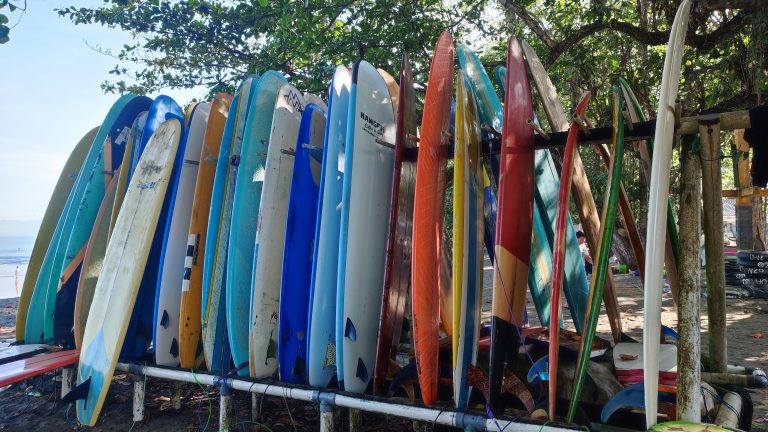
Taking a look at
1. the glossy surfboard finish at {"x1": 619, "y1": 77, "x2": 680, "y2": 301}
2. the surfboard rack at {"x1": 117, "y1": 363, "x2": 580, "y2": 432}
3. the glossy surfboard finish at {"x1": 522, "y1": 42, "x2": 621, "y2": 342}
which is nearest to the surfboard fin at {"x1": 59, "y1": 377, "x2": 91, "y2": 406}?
the surfboard rack at {"x1": 117, "y1": 363, "x2": 580, "y2": 432}

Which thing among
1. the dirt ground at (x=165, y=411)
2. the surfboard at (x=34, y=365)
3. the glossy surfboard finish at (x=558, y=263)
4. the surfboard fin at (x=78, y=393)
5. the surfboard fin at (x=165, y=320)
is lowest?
the dirt ground at (x=165, y=411)

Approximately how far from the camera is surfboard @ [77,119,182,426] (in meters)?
2.53

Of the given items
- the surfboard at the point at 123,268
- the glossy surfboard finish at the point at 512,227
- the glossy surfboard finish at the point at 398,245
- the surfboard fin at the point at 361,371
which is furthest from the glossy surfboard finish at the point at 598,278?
the surfboard at the point at 123,268

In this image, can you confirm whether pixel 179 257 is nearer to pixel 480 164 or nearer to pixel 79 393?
pixel 79 393

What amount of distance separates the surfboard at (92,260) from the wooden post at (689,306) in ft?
9.77

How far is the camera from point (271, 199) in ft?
8.20

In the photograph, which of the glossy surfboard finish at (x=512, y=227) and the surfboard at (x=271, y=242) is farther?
the surfboard at (x=271, y=242)

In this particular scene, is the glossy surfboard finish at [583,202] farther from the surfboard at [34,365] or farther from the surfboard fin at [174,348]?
the surfboard at [34,365]

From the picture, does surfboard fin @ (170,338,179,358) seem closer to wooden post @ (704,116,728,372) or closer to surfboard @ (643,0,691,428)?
surfboard @ (643,0,691,428)

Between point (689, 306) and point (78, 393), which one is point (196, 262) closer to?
point (78, 393)

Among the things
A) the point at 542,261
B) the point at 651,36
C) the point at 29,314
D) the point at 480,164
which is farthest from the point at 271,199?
the point at 651,36

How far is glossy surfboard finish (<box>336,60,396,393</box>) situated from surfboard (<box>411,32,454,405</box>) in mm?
302

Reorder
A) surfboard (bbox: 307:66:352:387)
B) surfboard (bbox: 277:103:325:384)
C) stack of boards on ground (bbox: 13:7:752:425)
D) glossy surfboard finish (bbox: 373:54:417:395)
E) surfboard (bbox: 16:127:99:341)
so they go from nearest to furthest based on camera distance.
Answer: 1. stack of boards on ground (bbox: 13:7:752:425)
2. glossy surfboard finish (bbox: 373:54:417:395)
3. surfboard (bbox: 307:66:352:387)
4. surfboard (bbox: 277:103:325:384)
5. surfboard (bbox: 16:127:99:341)

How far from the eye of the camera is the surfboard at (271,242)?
2.39 metres
